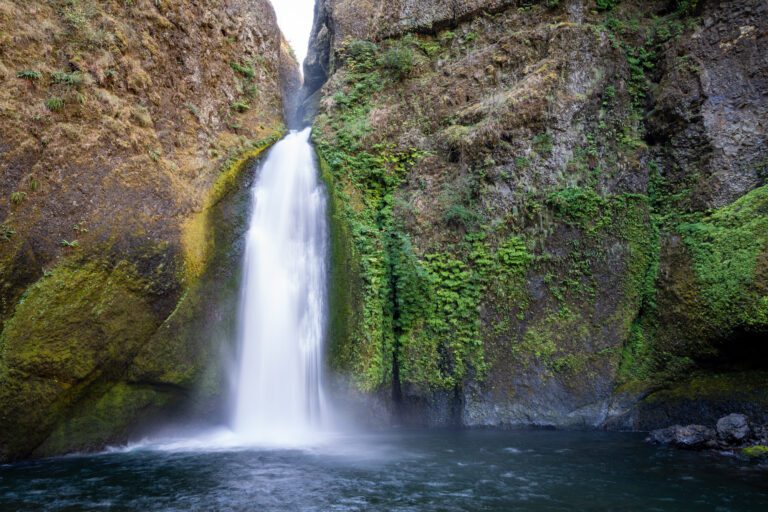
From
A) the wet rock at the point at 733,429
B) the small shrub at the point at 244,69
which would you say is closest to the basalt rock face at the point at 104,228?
the small shrub at the point at 244,69

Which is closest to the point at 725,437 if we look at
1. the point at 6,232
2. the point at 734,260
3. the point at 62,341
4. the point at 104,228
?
the point at 734,260

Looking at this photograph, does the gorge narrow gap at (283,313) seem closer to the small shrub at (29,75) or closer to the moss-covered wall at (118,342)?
the moss-covered wall at (118,342)

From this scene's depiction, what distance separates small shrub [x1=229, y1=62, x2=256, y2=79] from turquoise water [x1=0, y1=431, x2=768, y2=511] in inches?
349

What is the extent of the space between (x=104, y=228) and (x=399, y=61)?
813cm

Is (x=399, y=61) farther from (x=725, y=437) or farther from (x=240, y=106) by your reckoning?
(x=725, y=437)

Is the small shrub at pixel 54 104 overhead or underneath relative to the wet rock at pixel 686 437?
overhead

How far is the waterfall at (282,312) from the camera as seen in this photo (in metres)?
8.74

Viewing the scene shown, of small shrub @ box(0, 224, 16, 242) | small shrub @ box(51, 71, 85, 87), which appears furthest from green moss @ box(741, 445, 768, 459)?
small shrub @ box(51, 71, 85, 87)

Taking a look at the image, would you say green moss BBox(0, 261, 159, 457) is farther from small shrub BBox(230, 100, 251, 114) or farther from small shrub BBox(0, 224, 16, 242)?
small shrub BBox(230, 100, 251, 114)

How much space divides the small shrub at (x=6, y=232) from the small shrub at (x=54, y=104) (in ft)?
7.11

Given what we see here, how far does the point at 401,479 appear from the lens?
232 inches

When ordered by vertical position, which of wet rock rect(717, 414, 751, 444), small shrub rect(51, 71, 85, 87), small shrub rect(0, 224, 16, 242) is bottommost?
wet rock rect(717, 414, 751, 444)

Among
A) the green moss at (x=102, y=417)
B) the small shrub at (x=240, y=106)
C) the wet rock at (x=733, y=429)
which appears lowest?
the wet rock at (x=733, y=429)

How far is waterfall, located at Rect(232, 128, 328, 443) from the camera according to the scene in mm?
8742
